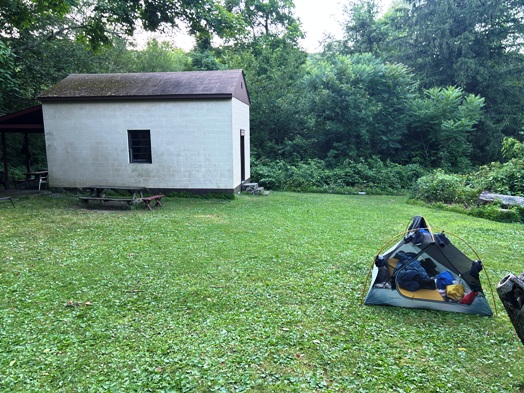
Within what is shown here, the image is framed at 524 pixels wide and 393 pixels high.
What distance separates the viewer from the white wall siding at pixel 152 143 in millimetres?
11914

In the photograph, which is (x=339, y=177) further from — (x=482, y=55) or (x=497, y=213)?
(x=482, y=55)

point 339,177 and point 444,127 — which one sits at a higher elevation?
point 444,127

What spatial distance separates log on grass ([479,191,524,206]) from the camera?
1019cm

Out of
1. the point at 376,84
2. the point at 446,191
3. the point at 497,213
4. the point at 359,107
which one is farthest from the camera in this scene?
the point at 376,84

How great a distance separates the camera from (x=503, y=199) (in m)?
10.5

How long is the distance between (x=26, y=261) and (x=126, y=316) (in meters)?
2.88

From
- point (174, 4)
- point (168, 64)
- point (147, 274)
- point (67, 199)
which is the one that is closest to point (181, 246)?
point (147, 274)

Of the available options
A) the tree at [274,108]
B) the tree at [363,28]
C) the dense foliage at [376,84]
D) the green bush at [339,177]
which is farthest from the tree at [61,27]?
the tree at [363,28]

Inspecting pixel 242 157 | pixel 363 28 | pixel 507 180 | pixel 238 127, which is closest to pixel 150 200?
pixel 238 127

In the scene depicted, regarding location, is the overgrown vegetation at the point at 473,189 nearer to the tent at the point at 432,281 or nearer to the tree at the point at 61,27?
the tent at the point at 432,281

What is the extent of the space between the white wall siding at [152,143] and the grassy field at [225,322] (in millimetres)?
4950

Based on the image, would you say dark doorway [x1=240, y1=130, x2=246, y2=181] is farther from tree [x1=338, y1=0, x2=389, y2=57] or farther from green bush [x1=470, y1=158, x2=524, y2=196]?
tree [x1=338, y1=0, x2=389, y2=57]

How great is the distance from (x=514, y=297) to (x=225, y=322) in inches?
105

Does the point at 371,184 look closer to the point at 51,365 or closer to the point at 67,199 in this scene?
the point at 67,199
